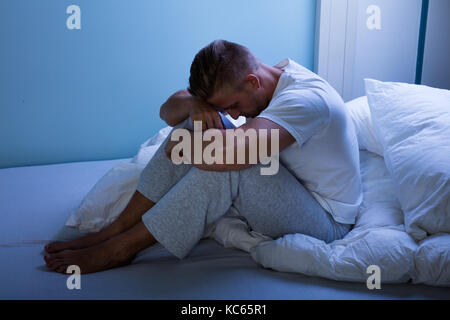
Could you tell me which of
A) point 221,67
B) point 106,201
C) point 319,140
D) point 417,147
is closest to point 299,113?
point 319,140

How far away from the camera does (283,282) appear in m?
0.91

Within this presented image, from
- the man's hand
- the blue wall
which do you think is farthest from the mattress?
the blue wall

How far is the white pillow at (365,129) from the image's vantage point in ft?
4.47

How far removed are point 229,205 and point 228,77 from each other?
32 centimetres

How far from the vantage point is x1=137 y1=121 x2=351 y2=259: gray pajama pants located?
0.97 metres

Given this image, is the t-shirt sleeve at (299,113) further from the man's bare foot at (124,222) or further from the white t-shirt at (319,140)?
the man's bare foot at (124,222)

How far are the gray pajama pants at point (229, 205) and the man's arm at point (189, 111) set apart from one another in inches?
5.7

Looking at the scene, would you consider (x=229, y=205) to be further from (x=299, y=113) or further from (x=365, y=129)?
(x=365, y=129)

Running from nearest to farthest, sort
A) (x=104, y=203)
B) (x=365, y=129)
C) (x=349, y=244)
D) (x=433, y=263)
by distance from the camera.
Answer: (x=433, y=263), (x=349, y=244), (x=104, y=203), (x=365, y=129)

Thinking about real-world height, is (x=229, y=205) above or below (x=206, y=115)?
below

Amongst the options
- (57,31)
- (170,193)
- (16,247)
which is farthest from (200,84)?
(57,31)

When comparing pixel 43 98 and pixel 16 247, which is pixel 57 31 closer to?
pixel 43 98

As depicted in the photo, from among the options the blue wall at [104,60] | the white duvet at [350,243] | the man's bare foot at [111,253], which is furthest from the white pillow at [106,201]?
the blue wall at [104,60]

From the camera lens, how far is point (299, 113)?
37.9 inches
